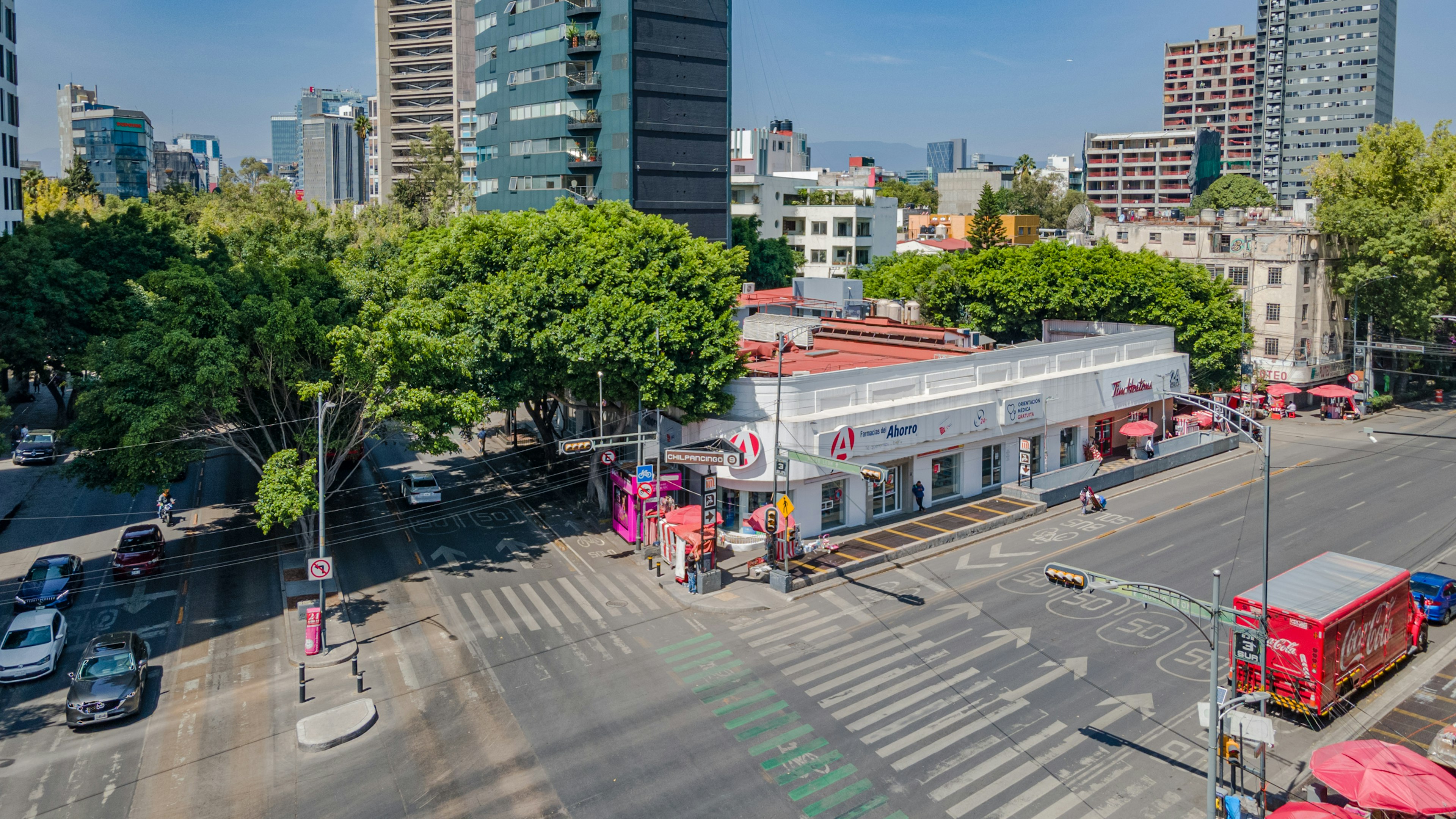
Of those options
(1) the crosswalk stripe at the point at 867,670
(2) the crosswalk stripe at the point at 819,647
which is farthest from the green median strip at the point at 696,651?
(1) the crosswalk stripe at the point at 867,670

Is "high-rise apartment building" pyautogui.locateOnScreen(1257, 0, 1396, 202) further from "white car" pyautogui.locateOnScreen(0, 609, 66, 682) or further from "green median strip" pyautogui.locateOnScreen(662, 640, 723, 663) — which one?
"white car" pyautogui.locateOnScreen(0, 609, 66, 682)

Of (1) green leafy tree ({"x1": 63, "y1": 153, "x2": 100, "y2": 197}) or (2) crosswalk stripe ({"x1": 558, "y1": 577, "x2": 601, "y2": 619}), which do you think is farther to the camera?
(1) green leafy tree ({"x1": 63, "y1": 153, "x2": 100, "y2": 197})

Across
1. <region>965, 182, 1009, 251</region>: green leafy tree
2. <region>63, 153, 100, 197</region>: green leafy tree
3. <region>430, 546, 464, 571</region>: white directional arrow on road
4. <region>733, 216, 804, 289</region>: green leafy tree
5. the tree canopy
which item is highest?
<region>63, 153, 100, 197</region>: green leafy tree

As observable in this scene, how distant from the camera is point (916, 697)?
86.4 feet

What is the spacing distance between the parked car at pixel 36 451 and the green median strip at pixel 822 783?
52.9 metres

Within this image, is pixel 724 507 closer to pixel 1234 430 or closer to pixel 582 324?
pixel 582 324

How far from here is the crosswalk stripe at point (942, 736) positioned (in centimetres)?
2325

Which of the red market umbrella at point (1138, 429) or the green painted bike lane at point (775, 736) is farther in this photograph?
the red market umbrella at point (1138, 429)

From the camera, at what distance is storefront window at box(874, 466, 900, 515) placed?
4344 centimetres

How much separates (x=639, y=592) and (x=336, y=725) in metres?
12.3

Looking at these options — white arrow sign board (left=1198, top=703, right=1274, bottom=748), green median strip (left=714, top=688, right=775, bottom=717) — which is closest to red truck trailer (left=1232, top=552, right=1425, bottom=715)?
white arrow sign board (left=1198, top=703, right=1274, bottom=748)

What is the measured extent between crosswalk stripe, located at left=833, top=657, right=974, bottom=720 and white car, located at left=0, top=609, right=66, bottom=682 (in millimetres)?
23044

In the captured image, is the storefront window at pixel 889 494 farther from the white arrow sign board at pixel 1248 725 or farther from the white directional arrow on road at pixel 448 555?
Answer: the white arrow sign board at pixel 1248 725

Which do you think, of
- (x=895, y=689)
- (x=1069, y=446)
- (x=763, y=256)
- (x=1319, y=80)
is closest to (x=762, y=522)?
(x=895, y=689)
